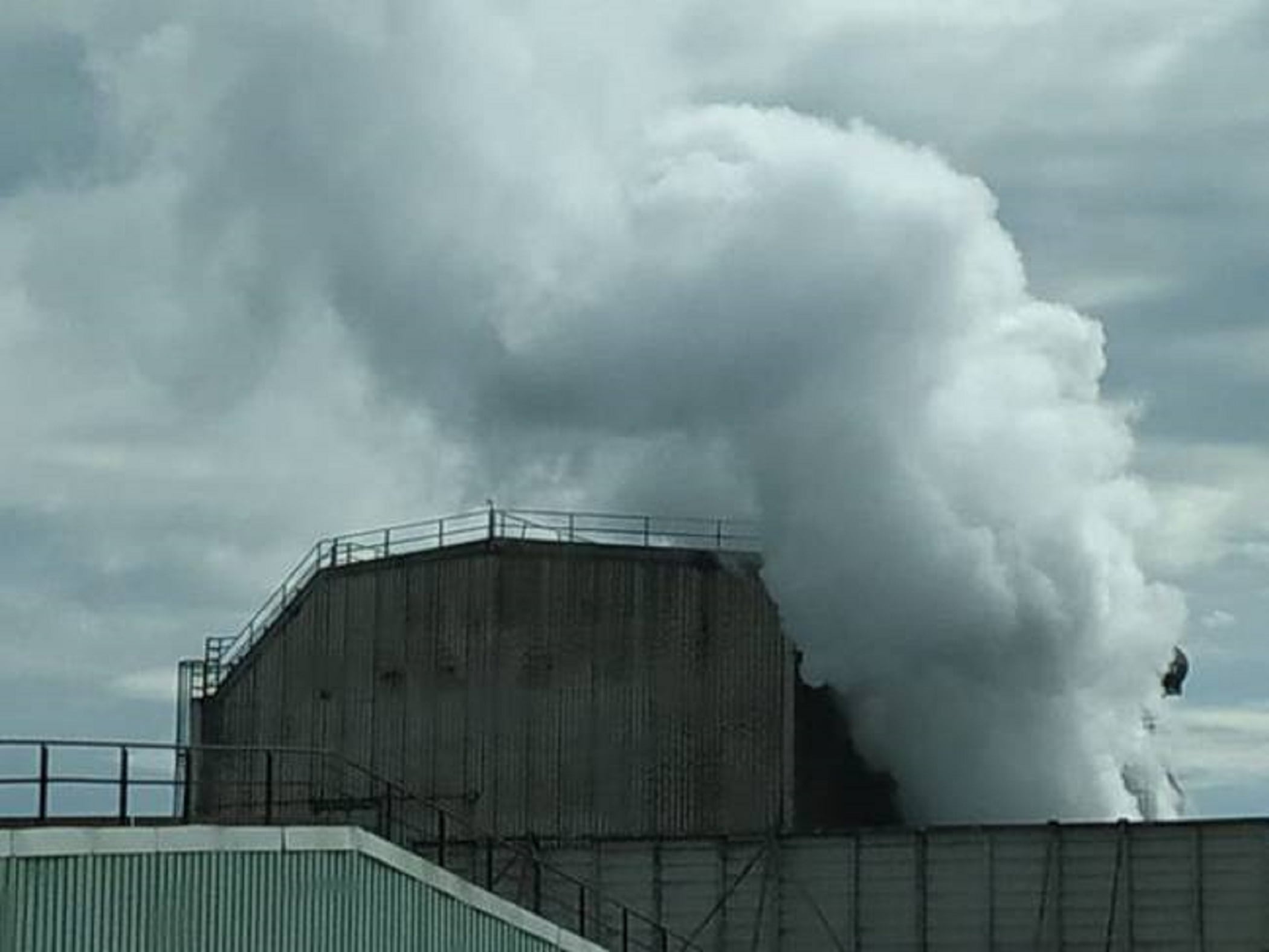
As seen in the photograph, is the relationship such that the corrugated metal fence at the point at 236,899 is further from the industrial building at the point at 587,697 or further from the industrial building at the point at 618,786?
the industrial building at the point at 587,697

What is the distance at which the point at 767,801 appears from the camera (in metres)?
65.6

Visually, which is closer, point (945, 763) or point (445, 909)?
point (445, 909)

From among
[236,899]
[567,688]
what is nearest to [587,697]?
[567,688]

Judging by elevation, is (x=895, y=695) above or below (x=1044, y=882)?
above

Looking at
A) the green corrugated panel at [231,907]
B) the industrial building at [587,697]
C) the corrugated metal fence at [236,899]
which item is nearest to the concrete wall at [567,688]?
the industrial building at [587,697]

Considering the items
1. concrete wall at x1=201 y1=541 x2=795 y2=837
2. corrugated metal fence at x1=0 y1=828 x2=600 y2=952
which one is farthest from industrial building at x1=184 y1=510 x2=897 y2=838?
corrugated metal fence at x1=0 y1=828 x2=600 y2=952

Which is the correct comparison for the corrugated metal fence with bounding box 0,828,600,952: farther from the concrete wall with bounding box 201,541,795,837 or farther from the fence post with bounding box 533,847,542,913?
the concrete wall with bounding box 201,541,795,837

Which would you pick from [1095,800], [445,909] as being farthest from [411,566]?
[445,909]

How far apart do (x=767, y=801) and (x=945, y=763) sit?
4.26 m

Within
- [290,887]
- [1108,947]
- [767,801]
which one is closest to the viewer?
[290,887]

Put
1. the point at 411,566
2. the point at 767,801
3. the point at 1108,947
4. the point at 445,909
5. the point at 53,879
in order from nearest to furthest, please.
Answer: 1. the point at 53,879
2. the point at 445,909
3. the point at 1108,947
4. the point at 767,801
5. the point at 411,566

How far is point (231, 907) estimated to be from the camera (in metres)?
35.3

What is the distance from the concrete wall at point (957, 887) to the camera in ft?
173

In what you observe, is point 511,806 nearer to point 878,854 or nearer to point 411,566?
point 411,566
